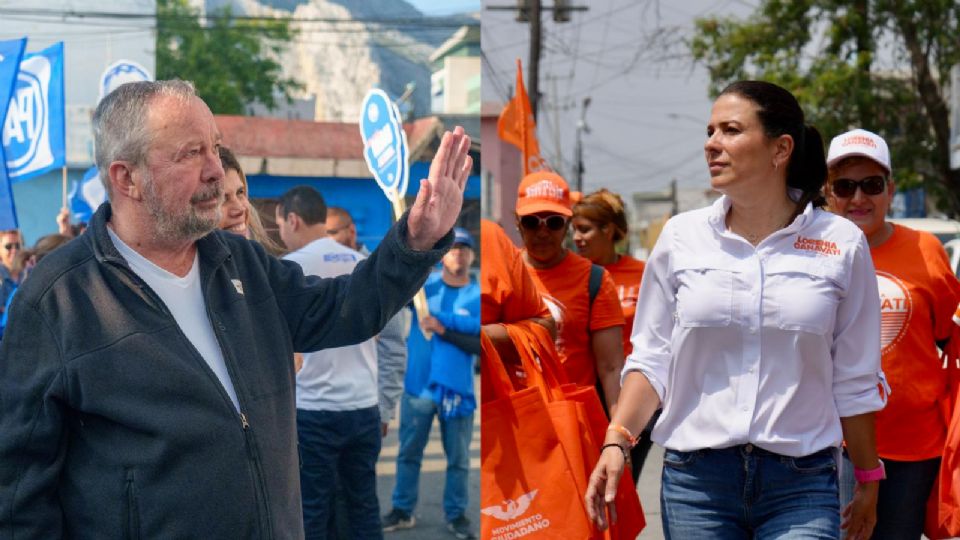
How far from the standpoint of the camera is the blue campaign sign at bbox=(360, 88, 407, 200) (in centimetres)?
497

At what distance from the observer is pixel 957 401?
432cm

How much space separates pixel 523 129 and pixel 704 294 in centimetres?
488

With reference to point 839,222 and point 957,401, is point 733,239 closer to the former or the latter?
point 839,222

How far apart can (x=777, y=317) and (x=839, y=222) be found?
353mm

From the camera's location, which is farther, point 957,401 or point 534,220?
point 534,220

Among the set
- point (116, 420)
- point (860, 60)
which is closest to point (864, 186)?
point (116, 420)

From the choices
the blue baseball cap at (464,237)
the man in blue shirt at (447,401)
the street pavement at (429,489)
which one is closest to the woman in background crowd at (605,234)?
the man in blue shirt at (447,401)

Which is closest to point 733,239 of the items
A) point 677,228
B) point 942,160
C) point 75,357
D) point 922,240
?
point 677,228

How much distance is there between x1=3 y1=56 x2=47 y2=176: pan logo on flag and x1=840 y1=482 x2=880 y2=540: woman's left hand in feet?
11.6

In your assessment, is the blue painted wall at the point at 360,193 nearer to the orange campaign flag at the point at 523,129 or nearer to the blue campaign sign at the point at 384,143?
the blue campaign sign at the point at 384,143

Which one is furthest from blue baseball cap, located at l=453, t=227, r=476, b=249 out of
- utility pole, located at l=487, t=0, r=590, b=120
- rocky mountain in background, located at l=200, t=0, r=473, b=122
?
utility pole, located at l=487, t=0, r=590, b=120

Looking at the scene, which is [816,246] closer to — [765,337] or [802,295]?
[802,295]

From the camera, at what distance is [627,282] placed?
697 cm

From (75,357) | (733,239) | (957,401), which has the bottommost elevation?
(957,401)
